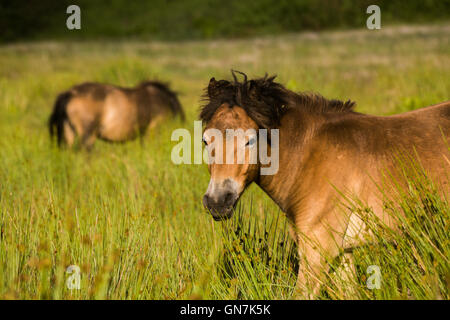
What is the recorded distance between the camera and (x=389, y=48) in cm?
2508

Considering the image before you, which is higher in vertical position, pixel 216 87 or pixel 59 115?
pixel 59 115

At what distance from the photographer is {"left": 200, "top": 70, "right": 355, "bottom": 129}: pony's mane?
10.2ft

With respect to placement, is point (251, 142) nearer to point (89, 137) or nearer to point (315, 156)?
point (315, 156)

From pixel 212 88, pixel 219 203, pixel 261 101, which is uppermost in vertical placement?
pixel 212 88

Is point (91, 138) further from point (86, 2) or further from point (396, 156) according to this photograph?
point (86, 2)

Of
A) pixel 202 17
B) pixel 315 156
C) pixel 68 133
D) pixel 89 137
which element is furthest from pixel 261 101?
pixel 202 17

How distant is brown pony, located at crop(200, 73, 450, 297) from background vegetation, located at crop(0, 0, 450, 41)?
142ft

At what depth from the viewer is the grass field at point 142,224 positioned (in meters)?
2.58

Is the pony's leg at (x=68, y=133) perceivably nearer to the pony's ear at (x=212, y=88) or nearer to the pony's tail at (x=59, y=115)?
the pony's tail at (x=59, y=115)

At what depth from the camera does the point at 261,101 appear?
311 cm

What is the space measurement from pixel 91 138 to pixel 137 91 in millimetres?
1476

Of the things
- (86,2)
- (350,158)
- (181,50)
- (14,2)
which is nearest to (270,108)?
(350,158)

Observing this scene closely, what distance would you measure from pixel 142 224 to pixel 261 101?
4.45 ft

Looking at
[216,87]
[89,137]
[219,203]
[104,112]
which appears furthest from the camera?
[104,112]
